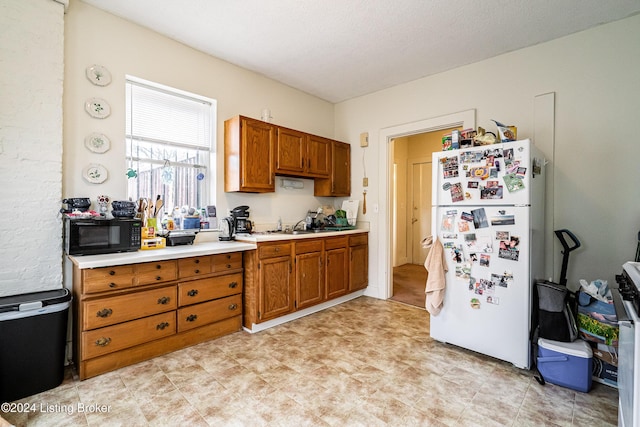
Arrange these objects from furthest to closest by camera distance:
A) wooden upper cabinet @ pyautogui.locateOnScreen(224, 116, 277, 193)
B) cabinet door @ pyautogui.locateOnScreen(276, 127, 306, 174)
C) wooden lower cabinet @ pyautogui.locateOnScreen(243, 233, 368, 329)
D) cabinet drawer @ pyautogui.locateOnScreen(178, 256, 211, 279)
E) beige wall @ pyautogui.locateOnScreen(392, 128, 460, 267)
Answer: beige wall @ pyautogui.locateOnScreen(392, 128, 460, 267), cabinet door @ pyautogui.locateOnScreen(276, 127, 306, 174), wooden upper cabinet @ pyautogui.locateOnScreen(224, 116, 277, 193), wooden lower cabinet @ pyautogui.locateOnScreen(243, 233, 368, 329), cabinet drawer @ pyautogui.locateOnScreen(178, 256, 211, 279)

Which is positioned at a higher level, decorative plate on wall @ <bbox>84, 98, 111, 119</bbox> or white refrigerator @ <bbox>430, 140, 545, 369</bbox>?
decorative plate on wall @ <bbox>84, 98, 111, 119</bbox>

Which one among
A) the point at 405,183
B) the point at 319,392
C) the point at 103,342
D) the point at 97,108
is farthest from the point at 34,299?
the point at 405,183

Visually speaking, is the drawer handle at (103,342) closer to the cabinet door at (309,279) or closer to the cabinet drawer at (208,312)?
the cabinet drawer at (208,312)

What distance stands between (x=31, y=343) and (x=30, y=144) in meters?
1.43

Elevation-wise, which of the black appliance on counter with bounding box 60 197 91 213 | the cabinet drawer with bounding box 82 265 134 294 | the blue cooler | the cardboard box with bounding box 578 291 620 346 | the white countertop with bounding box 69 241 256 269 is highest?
the black appliance on counter with bounding box 60 197 91 213

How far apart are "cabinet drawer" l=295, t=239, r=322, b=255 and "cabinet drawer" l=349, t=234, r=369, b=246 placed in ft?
2.05

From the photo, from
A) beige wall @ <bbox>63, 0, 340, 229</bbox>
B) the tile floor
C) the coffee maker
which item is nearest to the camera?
the tile floor

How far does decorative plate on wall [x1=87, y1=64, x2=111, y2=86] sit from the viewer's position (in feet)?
8.12

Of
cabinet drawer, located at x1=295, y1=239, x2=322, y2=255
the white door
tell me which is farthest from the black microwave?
the white door

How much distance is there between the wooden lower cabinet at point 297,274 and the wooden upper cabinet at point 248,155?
2.49 ft

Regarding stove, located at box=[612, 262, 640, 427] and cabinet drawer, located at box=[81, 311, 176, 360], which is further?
cabinet drawer, located at box=[81, 311, 176, 360]

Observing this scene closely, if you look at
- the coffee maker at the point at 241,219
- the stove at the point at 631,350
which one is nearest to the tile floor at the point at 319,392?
the stove at the point at 631,350

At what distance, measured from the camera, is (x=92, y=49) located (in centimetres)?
249

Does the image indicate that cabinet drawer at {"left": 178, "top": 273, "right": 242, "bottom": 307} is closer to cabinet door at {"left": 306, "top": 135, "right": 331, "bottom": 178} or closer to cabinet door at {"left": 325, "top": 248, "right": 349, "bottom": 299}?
cabinet door at {"left": 325, "top": 248, "right": 349, "bottom": 299}
